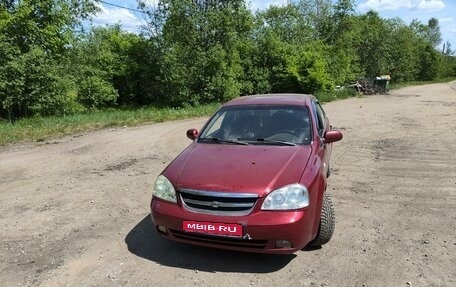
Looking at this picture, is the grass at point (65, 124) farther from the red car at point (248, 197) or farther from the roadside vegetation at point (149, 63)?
the red car at point (248, 197)

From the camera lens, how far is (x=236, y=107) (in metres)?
5.53

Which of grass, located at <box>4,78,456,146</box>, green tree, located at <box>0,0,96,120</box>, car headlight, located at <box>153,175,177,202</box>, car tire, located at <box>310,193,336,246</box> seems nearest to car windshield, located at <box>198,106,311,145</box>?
car tire, located at <box>310,193,336,246</box>

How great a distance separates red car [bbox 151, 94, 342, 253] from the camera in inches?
144

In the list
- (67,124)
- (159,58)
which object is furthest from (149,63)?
(67,124)

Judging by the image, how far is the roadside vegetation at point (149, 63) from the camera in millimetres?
15906

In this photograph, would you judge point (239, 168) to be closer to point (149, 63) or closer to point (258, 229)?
point (258, 229)

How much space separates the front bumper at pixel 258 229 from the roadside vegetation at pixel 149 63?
9386 millimetres

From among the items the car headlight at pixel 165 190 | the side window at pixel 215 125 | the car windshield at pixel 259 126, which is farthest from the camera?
the side window at pixel 215 125

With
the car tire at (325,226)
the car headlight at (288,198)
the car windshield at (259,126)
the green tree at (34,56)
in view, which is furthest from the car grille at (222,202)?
the green tree at (34,56)

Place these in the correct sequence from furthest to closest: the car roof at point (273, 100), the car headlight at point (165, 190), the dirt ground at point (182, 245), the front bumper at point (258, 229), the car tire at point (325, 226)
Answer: the car roof at point (273, 100)
the car tire at point (325, 226)
the car headlight at point (165, 190)
the dirt ground at point (182, 245)
the front bumper at point (258, 229)

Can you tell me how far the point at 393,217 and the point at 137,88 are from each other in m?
22.3

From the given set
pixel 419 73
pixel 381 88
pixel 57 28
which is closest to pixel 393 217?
pixel 57 28

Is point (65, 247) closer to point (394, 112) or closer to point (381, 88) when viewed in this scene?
point (394, 112)

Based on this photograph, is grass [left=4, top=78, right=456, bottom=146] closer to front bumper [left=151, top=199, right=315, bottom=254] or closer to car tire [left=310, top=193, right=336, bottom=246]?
front bumper [left=151, top=199, right=315, bottom=254]
